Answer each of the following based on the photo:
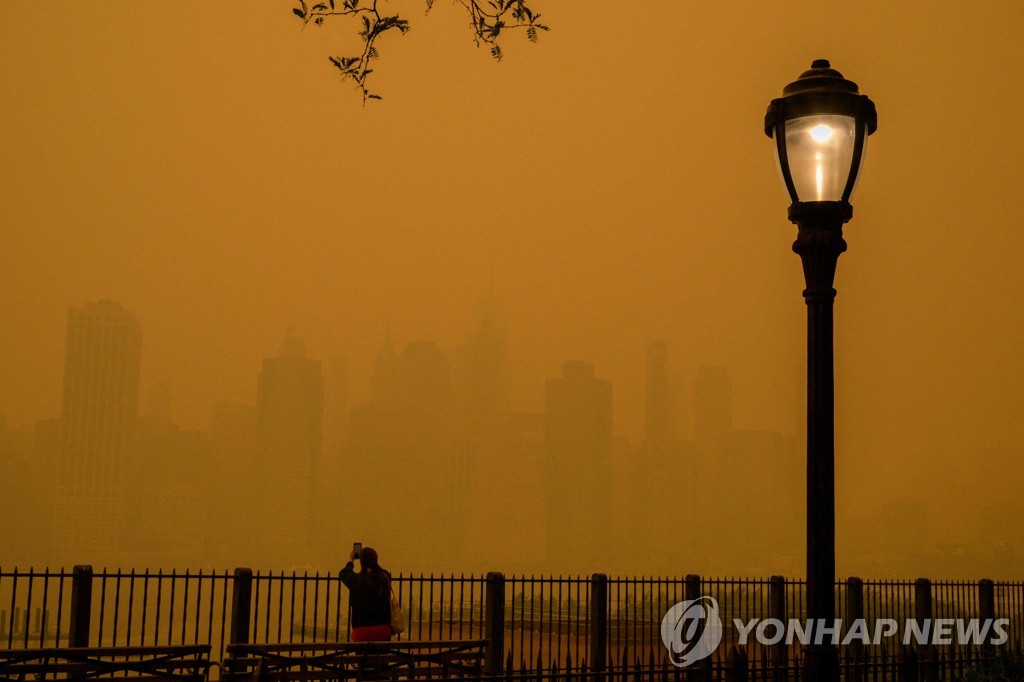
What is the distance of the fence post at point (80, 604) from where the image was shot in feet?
43.2

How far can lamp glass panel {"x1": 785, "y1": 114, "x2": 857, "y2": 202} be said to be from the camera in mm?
5547

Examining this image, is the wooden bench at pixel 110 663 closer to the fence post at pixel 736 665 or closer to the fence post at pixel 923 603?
the fence post at pixel 736 665

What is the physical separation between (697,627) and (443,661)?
6.71 metres

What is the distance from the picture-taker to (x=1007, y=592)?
70.7ft

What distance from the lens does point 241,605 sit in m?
13.9

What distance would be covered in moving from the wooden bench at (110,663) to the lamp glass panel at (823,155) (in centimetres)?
643

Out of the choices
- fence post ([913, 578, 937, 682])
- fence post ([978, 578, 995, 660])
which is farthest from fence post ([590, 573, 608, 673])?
fence post ([978, 578, 995, 660])

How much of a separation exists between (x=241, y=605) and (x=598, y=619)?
5.26 meters

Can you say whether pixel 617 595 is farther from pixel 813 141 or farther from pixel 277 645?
pixel 813 141

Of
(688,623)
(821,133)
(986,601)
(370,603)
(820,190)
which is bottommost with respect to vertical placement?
(688,623)

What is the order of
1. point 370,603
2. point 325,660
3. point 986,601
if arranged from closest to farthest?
point 325,660 → point 370,603 → point 986,601

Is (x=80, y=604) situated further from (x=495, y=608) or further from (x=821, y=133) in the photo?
(x=821, y=133)

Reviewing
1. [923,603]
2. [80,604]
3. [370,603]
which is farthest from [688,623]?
[80,604]

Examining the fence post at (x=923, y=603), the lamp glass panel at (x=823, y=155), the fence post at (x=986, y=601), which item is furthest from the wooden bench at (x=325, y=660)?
the fence post at (x=986, y=601)
